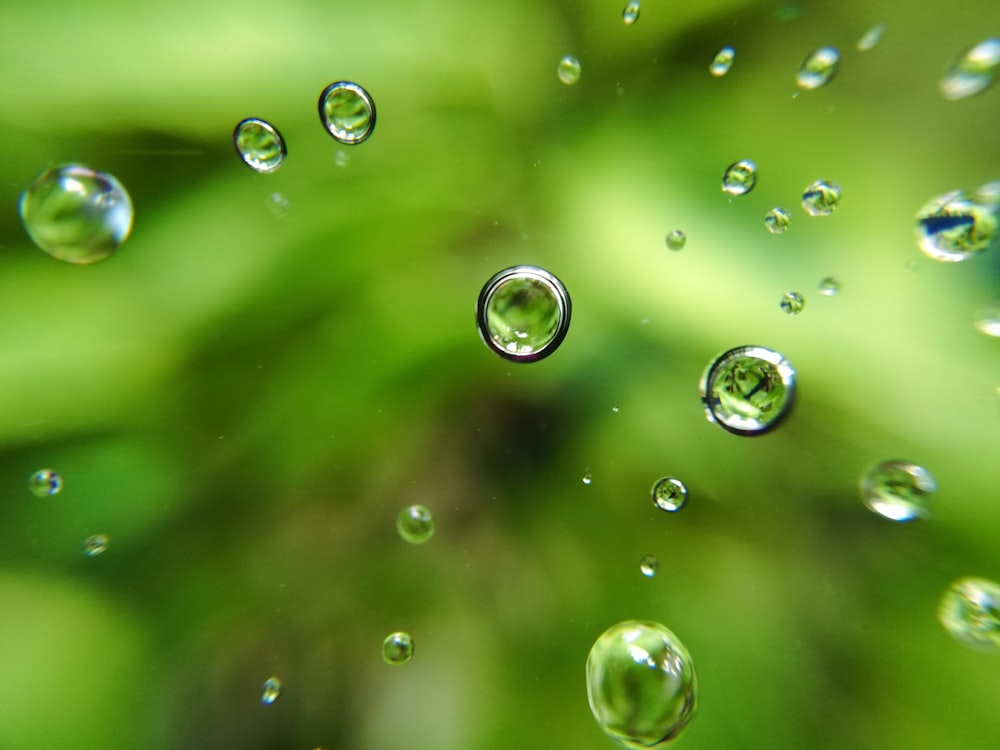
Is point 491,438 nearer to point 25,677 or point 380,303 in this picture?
point 380,303

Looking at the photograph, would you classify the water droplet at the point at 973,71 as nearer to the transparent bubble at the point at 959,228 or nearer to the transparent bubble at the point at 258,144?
the transparent bubble at the point at 959,228

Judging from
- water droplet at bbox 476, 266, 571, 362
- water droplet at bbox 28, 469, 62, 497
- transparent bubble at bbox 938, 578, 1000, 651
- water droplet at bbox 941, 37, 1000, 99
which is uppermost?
water droplet at bbox 941, 37, 1000, 99

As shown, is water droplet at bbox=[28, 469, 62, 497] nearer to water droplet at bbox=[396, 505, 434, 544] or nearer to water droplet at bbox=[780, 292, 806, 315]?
water droplet at bbox=[396, 505, 434, 544]

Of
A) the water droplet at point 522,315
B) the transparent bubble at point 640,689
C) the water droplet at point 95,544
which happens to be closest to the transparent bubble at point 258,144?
the water droplet at point 522,315

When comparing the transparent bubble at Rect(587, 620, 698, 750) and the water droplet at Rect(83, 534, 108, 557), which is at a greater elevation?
the water droplet at Rect(83, 534, 108, 557)

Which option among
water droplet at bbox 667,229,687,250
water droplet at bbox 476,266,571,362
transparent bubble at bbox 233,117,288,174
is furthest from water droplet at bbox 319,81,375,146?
water droplet at bbox 667,229,687,250

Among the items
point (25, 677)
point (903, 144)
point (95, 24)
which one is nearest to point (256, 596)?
Answer: point (25, 677)

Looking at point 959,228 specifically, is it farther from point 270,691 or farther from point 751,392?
point 270,691

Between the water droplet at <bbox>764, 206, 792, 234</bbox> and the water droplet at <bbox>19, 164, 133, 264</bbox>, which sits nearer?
the water droplet at <bbox>19, 164, 133, 264</bbox>
